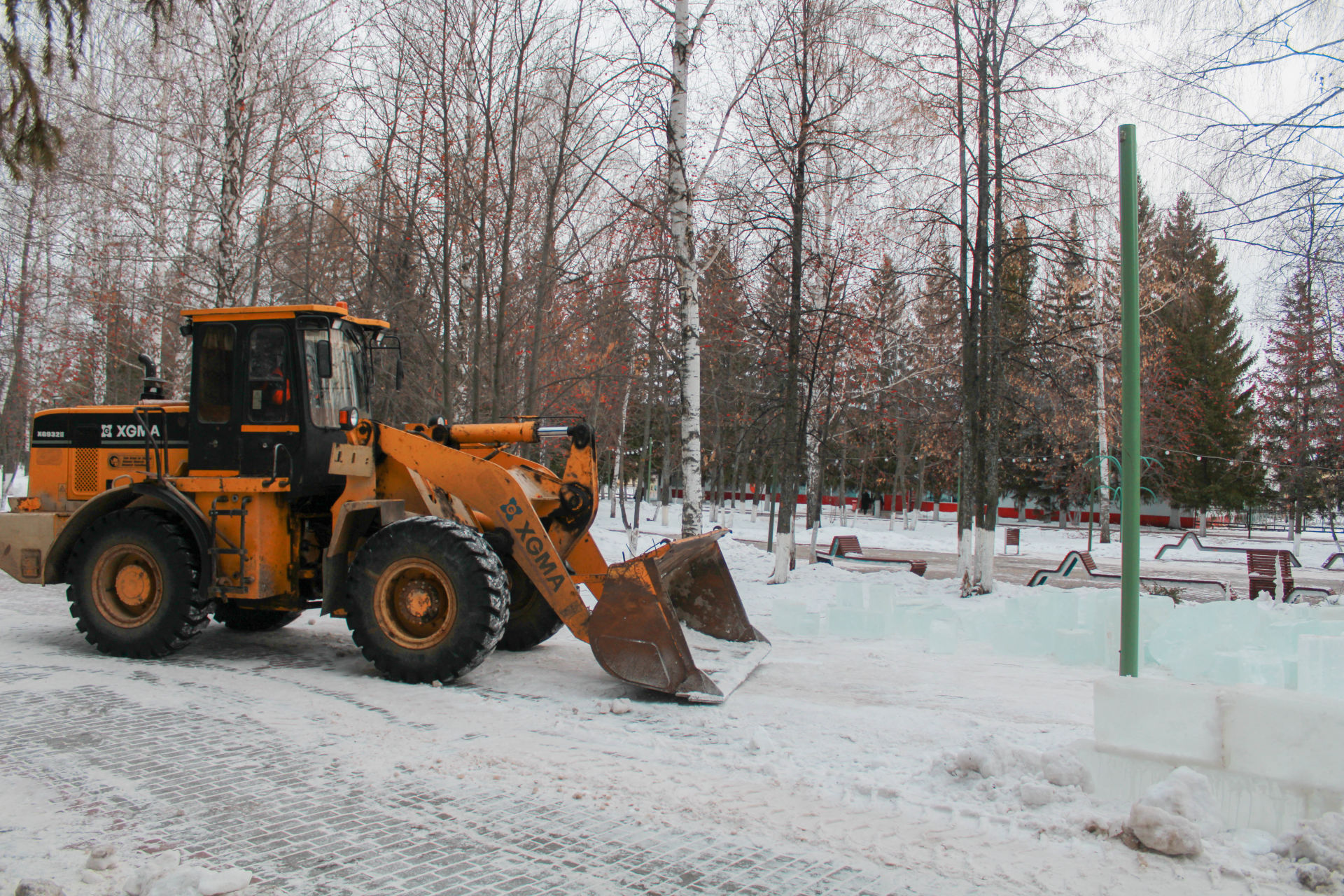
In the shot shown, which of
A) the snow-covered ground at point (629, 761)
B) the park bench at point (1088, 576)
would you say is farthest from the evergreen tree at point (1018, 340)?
the snow-covered ground at point (629, 761)

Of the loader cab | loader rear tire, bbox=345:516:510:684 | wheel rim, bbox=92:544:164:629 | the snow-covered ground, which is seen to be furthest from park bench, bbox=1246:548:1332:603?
wheel rim, bbox=92:544:164:629

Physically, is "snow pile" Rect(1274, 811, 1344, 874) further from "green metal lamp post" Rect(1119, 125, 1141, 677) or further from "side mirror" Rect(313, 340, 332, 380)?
"side mirror" Rect(313, 340, 332, 380)

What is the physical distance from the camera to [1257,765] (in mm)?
3703

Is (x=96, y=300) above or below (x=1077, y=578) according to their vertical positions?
above

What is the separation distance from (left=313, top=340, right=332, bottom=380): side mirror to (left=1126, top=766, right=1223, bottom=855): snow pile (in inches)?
232

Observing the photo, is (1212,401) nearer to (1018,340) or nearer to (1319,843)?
(1018,340)

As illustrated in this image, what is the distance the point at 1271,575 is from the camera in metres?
14.8

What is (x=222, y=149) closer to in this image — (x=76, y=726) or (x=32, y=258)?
(x=76, y=726)

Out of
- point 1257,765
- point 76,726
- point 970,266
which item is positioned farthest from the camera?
point 970,266

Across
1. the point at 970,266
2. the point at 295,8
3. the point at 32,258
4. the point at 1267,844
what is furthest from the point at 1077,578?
the point at 32,258

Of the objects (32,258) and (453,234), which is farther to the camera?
(32,258)

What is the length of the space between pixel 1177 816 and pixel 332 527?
6.22 meters

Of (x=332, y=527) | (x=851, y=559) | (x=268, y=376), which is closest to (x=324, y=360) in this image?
(x=268, y=376)

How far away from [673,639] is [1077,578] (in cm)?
1270
